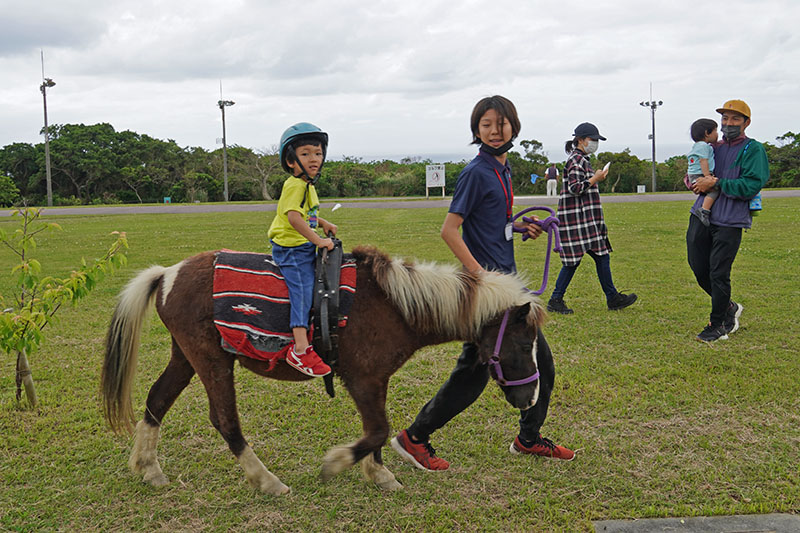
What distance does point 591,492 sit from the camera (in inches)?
128

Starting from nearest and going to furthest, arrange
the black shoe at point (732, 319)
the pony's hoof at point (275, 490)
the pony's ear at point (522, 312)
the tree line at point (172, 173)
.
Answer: the pony's ear at point (522, 312)
the pony's hoof at point (275, 490)
the black shoe at point (732, 319)
the tree line at point (172, 173)

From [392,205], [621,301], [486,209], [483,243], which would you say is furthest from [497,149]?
[392,205]

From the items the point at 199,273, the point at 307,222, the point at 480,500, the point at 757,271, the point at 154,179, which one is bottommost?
the point at 480,500

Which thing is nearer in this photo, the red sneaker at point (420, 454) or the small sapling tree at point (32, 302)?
the red sneaker at point (420, 454)

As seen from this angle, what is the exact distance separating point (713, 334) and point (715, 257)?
32.1 inches

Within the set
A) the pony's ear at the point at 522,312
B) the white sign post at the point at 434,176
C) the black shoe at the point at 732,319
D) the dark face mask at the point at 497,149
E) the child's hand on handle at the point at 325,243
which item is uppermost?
the white sign post at the point at 434,176

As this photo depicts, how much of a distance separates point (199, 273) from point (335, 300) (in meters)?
0.85

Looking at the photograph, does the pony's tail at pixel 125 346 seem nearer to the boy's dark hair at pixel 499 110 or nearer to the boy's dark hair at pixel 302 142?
the boy's dark hair at pixel 302 142

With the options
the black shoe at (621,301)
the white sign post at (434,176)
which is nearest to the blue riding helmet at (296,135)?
the black shoe at (621,301)

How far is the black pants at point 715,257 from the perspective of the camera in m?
5.55

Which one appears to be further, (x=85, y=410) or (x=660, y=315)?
(x=660, y=315)

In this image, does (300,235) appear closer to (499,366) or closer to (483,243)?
(483,243)

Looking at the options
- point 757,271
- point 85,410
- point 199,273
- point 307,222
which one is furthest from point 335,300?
point 757,271

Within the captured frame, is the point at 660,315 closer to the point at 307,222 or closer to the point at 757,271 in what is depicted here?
the point at 757,271
